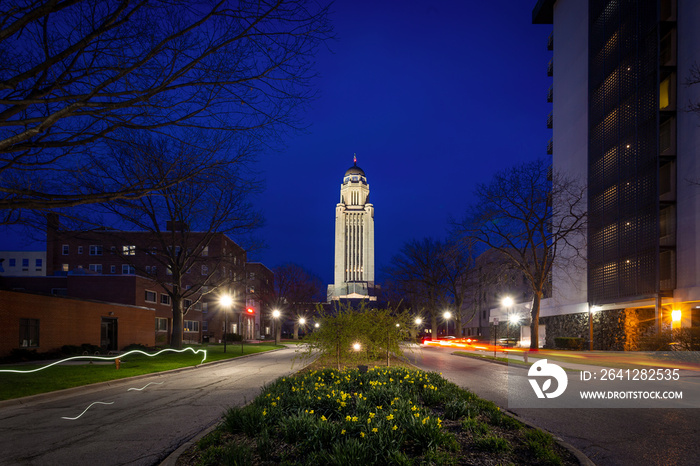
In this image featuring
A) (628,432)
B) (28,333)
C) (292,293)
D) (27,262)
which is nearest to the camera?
(628,432)

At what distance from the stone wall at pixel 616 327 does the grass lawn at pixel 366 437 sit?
29944 millimetres

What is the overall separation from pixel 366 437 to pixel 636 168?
35669 mm

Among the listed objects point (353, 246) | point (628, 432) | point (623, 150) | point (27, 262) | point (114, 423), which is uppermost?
point (623, 150)

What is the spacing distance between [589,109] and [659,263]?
16.4 metres

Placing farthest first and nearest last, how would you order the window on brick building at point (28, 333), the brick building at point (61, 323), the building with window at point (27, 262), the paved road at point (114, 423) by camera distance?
1. the building with window at point (27, 262)
2. the window on brick building at point (28, 333)
3. the brick building at point (61, 323)
4. the paved road at point (114, 423)

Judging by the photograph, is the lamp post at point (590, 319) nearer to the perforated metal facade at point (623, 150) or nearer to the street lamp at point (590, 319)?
the street lamp at point (590, 319)

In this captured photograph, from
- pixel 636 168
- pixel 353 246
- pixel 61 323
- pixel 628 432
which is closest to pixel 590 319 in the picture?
pixel 636 168

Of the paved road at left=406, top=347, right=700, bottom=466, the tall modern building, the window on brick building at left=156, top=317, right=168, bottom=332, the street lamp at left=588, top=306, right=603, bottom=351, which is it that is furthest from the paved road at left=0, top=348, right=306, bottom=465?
the window on brick building at left=156, top=317, right=168, bottom=332

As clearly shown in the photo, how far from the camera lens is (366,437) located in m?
5.80

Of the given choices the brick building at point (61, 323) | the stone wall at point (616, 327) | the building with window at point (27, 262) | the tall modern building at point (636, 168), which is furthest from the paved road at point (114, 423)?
the building with window at point (27, 262)

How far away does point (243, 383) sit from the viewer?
16297 millimetres

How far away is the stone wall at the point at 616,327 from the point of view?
110ft

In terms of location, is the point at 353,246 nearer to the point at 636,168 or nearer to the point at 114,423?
the point at 636,168

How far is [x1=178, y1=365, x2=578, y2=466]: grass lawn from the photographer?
17.8 ft
